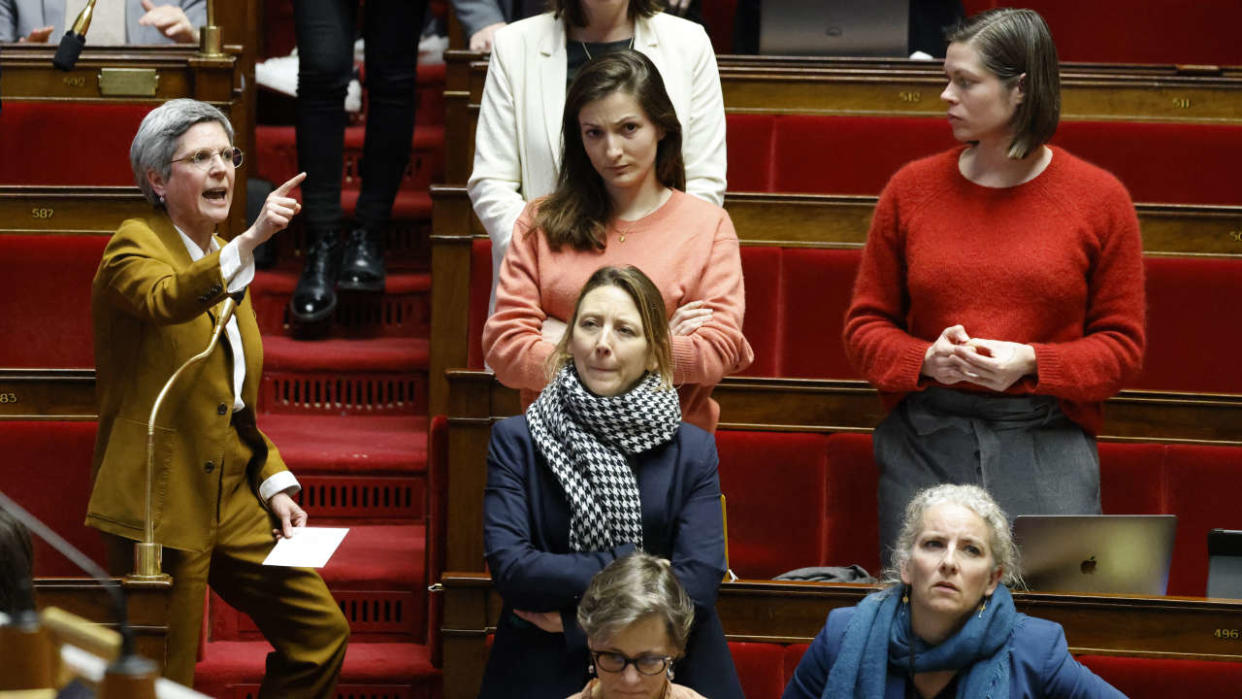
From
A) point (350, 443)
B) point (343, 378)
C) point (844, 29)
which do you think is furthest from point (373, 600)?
point (844, 29)

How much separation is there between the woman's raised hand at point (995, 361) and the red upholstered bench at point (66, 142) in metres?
0.95

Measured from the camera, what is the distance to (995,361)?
1.16m

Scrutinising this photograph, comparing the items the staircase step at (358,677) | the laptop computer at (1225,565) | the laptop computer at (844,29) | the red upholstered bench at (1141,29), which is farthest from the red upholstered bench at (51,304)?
the red upholstered bench at (1141,29)

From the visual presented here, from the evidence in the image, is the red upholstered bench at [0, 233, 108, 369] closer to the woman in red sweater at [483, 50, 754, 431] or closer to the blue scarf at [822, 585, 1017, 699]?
the woman in red sweater at [483, 50, 754, 431]

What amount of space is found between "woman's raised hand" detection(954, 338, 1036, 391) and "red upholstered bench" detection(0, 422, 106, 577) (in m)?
0.70

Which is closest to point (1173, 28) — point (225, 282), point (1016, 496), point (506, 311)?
point (1016, 496)

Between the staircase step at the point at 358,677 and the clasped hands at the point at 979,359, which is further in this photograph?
the staircase step at the point at 358,677

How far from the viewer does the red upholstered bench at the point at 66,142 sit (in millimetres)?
1742

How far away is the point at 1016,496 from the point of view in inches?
47.4

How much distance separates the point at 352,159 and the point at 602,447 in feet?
3.48

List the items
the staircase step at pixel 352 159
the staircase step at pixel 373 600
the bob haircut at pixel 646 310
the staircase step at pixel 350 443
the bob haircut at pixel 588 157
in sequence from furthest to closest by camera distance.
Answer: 1. the staircase step at pixel 352 159
2. the staircase step at pixel 350 443
3. the staircase step at pixel 373 600
4. the bob haircut at pixel 588 157
5. the bob haircut at pixel 646 310

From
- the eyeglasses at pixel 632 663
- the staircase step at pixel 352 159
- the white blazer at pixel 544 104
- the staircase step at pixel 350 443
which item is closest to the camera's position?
the eyeglasses at pixel 632 663

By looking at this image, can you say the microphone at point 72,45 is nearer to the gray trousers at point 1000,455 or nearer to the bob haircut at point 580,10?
the bob haircut at point 580,10

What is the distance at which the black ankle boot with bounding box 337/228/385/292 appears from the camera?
1.72 meters
